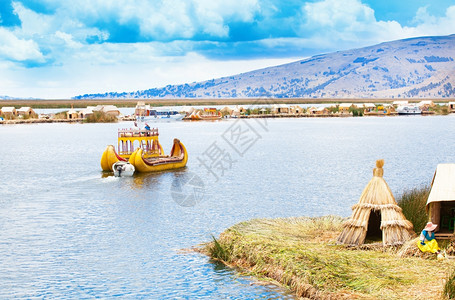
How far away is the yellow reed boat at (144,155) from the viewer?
29.8m

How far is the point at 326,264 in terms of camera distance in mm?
10805

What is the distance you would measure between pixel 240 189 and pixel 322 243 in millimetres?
12216

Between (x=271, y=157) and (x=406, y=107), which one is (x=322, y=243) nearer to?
(x=271, y=157)

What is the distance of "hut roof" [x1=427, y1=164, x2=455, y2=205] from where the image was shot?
11633 mm

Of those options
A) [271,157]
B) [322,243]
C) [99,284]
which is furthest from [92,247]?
[271,157]

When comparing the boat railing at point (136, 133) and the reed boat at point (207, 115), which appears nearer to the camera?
the boat railing at point (136, 133)

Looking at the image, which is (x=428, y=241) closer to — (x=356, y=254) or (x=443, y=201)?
(x=443, y=201)

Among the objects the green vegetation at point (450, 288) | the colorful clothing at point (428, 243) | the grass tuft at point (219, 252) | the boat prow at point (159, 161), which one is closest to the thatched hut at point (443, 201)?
the colorful clothing at point (428, 243)

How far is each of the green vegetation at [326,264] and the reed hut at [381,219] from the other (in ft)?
0.76

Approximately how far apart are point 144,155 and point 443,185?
21838 millimetres

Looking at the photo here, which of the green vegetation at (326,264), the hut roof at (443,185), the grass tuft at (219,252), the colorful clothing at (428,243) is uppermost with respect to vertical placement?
the hut roof at (443,185)

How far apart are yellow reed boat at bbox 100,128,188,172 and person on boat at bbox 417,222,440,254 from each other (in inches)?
781

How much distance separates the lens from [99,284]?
12414 mm

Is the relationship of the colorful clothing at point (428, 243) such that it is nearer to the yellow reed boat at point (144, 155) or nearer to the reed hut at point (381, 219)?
the reed hut at point (381, 219)
